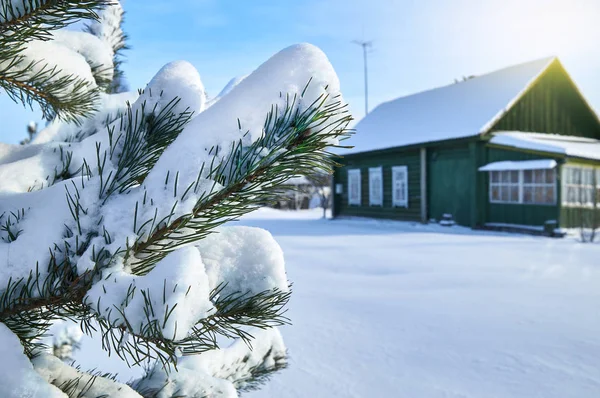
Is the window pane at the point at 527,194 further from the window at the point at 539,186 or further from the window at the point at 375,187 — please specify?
the window at the point at 375,187

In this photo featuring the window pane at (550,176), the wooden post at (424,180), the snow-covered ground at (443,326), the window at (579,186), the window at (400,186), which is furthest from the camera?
the window at (400,186)

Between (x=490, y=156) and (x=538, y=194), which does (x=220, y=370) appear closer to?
(x=538, y=194)

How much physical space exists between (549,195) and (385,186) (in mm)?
6188

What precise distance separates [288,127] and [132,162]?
0.41 meters

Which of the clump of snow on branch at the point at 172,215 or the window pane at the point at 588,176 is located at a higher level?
the window pane at the point at 588,176

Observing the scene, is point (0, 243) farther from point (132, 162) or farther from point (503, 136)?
point (503, 136)

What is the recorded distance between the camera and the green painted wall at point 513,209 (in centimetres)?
1312

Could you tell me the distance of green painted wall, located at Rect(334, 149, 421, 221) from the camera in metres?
16.6

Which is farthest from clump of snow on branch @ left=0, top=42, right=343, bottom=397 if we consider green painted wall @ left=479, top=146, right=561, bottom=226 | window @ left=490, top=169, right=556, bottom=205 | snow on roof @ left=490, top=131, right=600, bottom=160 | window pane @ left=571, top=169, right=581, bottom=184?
window pane @ left=571, top=169, right=581, bottom=184

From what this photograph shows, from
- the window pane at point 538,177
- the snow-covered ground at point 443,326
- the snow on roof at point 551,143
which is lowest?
the snow-covered ground at point 443,326

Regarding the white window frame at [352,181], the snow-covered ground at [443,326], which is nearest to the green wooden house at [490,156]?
the white window frame at [352,181]

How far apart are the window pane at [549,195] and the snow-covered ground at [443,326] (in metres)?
4.41

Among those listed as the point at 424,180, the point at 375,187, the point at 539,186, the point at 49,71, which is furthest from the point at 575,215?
the point at 49,71

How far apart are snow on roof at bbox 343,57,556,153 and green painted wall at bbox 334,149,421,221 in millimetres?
650
